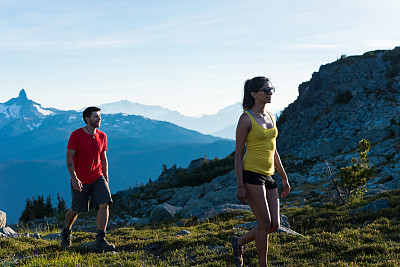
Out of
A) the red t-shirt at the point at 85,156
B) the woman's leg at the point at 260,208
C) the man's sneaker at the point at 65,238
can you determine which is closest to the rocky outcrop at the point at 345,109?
the red t-shirt at the point at 85,156

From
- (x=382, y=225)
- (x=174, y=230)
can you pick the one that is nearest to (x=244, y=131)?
(x=382, y=225)

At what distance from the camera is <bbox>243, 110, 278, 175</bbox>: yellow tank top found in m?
4.98

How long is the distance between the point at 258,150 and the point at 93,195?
4.36m

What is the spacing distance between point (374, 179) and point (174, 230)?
12.9 metres

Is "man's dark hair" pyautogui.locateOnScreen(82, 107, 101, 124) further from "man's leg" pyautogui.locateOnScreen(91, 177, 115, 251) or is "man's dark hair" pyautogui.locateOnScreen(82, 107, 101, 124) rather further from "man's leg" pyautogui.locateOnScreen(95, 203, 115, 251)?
"man's leg" pyautogui.locateOnScreen(95, 203, 115, 251)

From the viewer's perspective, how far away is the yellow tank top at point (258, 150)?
4984 mm

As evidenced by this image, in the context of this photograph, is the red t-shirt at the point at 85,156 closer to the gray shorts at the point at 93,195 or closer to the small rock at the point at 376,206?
the gray shorts at the point at 93,195

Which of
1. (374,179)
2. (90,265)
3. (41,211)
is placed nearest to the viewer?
(90,265)

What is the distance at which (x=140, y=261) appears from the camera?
6594 mm

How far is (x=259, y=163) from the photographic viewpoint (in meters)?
5.00

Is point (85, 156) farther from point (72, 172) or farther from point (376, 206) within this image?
point (376, 206)

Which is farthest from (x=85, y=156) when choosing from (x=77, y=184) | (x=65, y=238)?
(x=65, y=238)

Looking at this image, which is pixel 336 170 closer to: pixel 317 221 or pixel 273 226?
pixel 317 221

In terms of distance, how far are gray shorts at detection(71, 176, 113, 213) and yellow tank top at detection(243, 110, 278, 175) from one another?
3843mm
